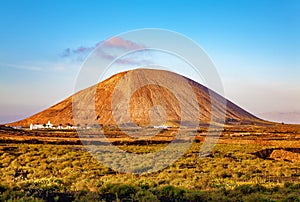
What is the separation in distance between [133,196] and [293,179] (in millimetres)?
9772

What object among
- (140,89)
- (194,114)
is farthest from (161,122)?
(140,89)

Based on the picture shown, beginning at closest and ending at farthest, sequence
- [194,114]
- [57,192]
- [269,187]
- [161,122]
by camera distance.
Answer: [57,192] < [269,187] < [161,122] < [194,114]

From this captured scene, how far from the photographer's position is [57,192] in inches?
474

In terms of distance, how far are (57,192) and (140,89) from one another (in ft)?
585

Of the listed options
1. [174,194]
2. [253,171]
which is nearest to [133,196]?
[174,194]

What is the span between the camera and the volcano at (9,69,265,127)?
161 metres

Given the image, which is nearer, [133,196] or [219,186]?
[133,196]

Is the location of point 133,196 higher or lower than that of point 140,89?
lower

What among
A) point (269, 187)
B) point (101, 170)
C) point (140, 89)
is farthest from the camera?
point (140, 89)

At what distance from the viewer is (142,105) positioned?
175375mm

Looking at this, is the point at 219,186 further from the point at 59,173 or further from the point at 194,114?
the point at 194,114

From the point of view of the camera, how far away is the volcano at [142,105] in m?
161

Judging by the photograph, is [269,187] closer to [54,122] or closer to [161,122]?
[161,122]

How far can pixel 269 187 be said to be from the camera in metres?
13.6
